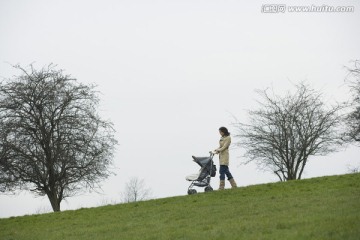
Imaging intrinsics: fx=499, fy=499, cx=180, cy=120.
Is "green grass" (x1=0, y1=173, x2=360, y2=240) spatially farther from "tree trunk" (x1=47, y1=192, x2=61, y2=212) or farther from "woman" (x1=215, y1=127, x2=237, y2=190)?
"tree trunk" (x1=47, y1=192, x2=61, y2=212)

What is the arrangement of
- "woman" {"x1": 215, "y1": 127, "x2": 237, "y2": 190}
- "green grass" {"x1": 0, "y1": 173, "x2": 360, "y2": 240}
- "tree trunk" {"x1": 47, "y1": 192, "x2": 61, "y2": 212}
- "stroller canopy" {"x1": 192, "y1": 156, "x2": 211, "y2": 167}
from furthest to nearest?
"tree trunk" {"x1": 47, "y1": 192, "x2": 61, "y2": 212}
"stroller canopy" {"x1": 192, "y1": 156, "x2": 211, "y2": 167}
"woman" {"x1": 215, "y1": 127, "x2": 237, "y2": 190}
"green grass" {"x1": 0, "y1": 173, "x2": 360, "y2": 240}

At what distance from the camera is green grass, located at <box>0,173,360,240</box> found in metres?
9.71

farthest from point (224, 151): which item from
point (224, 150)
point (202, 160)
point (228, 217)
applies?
point (228, 217)

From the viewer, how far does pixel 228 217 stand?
12.5m

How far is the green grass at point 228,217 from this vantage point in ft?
31.9

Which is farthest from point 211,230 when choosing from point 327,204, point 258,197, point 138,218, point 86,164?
point 86,164

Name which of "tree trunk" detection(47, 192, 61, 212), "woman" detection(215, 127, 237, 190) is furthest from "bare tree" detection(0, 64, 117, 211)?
"woman" detection(215, 127, 237, 190)

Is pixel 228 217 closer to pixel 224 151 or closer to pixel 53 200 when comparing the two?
pixel 224 151

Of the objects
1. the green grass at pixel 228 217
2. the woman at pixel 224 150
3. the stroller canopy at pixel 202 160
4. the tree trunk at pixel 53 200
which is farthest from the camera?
the tree trunk at pixel 53 200

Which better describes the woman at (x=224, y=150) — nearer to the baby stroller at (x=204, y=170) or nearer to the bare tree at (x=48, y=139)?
the baby stroller at (x=204, y=170)

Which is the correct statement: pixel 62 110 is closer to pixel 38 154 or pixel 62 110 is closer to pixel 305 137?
pixel 38 154

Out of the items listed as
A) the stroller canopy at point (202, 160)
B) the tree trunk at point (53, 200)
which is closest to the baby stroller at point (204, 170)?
the stroller canopy at point (202, 160)

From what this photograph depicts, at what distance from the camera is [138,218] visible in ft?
47.7

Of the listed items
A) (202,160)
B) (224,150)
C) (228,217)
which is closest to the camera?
(228,217)
